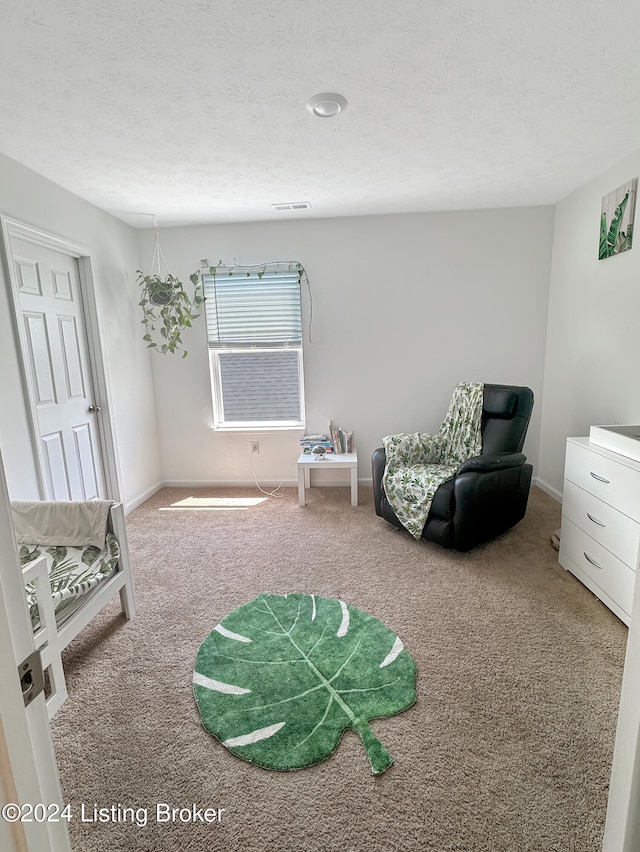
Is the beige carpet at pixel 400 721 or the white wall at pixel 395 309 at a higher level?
the white wall at pixel 395 309

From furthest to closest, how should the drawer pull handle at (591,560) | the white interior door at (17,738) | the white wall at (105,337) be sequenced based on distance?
the white wall at (105,337)
the drawer pull handle at (591,560)
the white interior door at (17,738)

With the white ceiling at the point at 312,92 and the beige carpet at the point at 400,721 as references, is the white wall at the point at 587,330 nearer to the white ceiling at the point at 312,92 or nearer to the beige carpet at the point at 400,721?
the white ceiling at the point at 312,92

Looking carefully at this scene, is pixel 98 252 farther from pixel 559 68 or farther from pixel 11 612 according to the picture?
pixel 11 612

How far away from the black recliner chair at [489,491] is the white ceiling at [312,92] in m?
1.59

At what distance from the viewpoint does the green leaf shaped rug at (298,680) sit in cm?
138

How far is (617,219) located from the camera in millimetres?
2527

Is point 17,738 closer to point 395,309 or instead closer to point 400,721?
point 400,721

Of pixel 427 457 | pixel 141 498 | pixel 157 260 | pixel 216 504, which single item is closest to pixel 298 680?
pixel 427 457

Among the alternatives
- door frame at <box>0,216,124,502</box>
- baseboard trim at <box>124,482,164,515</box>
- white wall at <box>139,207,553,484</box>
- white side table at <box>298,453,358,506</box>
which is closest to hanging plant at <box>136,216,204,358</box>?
white wall at <box>139,207,553,484</box>

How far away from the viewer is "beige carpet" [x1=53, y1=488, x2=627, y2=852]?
1.15m

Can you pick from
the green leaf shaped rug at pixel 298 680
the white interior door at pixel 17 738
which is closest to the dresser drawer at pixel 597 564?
the green leaf shaped rug at pixel 298 680

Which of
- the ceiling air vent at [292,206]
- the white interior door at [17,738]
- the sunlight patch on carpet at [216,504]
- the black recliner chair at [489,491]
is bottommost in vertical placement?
the sunlight patch on carpet at [216,504]

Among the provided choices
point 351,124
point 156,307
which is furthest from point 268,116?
point 156,307

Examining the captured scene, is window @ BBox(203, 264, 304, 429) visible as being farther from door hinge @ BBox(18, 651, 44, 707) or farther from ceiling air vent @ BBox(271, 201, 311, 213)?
door hinge @ BBox(18, 651, 44, 707)
